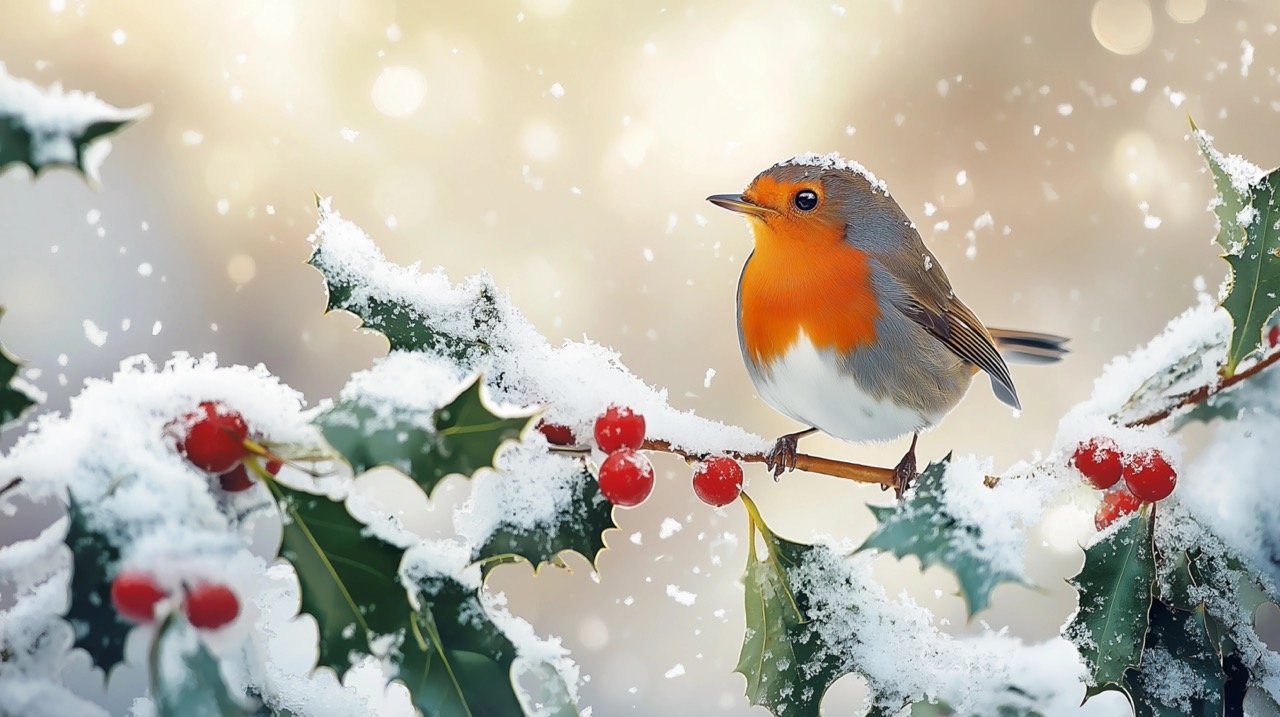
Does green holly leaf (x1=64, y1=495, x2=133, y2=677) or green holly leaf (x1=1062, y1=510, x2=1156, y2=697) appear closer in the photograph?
green holly leaf (x1=64, y1=495, x2=133, y2=677)

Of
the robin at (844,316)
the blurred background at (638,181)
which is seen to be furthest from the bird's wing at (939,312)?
the blurred background at (638,181)

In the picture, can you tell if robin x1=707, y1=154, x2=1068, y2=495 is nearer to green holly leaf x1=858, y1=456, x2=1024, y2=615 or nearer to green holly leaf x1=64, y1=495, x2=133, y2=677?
green holly leaf x1=858, y1=456, x2=1024, y2=615

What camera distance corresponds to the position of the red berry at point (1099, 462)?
72 cm

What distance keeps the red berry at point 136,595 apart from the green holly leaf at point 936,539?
37 cm

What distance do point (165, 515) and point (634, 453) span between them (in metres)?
0.28

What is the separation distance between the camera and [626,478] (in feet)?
2.11

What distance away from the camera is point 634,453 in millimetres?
655

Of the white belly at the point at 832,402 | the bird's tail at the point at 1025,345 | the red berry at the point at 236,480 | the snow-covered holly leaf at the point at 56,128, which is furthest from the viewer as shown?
the bird's tail at the point at 1025,345

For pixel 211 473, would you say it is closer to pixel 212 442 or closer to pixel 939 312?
pixel 212 442

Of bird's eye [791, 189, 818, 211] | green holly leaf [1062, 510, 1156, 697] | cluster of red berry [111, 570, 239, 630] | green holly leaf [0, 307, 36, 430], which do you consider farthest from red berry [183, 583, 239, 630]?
bird's eye [791, 189, 818, 211]

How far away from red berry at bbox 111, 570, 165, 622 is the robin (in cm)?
68

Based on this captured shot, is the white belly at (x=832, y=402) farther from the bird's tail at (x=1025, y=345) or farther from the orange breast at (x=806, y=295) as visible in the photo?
the bird's tail at (x=1025, y=345)

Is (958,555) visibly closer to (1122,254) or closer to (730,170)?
(730,170)

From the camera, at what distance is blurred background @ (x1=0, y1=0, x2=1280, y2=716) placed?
2291mm
